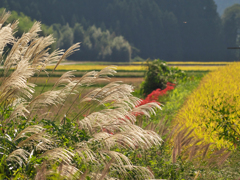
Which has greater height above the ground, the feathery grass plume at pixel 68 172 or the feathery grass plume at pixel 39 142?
the feathery grass plume at pixel 39 142

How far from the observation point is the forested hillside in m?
65.9

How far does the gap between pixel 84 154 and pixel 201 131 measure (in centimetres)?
241

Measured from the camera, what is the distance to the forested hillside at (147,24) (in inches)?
2596

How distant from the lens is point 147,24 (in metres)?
69.4

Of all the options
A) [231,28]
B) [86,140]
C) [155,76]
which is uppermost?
[231,28]

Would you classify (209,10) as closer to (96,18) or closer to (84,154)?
(96,18)

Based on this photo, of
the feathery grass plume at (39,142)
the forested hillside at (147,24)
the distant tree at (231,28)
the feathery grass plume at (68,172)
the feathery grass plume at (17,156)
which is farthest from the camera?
the distant tree at (231,28)

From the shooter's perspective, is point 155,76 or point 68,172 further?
point 155,76

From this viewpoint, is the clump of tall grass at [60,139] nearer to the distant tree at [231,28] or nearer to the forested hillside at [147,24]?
the forested hillside at [147,24]

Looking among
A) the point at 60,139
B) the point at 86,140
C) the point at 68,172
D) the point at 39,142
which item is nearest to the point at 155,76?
the point at 86,140

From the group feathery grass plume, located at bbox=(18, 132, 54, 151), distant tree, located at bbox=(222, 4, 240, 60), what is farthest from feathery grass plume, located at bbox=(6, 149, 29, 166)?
distant tree, located at bbox=(222, 4, 240, 60)

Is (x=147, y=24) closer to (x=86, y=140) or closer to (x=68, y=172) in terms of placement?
(x=86, y=140)

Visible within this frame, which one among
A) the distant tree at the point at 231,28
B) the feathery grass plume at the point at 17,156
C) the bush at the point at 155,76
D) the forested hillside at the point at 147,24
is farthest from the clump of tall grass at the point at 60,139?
the distant tree at the point at 231,28

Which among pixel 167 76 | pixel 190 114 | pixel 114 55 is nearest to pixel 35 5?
pixel 114 55
